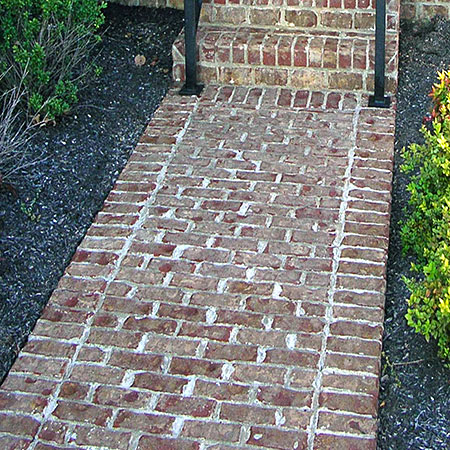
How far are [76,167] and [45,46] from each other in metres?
0.85

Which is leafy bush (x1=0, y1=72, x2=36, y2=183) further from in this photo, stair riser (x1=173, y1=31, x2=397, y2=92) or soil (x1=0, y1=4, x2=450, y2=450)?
stair riser (x1=173, y1=31, x2=397, y2=92)

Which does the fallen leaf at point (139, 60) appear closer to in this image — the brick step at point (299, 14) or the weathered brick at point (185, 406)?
the brick step at point (299, 14)

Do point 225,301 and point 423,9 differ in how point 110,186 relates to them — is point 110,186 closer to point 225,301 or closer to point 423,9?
point 225,301

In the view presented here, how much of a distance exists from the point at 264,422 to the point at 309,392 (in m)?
0.24

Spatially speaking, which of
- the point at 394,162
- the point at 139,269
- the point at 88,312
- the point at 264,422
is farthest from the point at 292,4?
the point at 264,422

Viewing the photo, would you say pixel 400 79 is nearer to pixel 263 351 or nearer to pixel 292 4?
pixel 292 4

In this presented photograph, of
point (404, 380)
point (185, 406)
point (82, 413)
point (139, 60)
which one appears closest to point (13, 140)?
point (139, 60)

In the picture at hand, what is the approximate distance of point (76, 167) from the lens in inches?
180

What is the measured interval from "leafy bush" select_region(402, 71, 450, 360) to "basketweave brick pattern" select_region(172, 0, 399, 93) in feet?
3.97

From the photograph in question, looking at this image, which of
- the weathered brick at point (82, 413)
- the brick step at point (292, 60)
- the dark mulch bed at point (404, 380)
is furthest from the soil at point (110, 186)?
the weathered brick at point (82, 413)

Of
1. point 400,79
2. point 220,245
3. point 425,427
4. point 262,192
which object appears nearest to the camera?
point 425,427

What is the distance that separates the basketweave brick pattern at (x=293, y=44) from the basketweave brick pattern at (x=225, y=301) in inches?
14.9

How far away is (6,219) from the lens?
13.6 ft

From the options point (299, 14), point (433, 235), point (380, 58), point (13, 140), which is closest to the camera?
point (433, 235)
